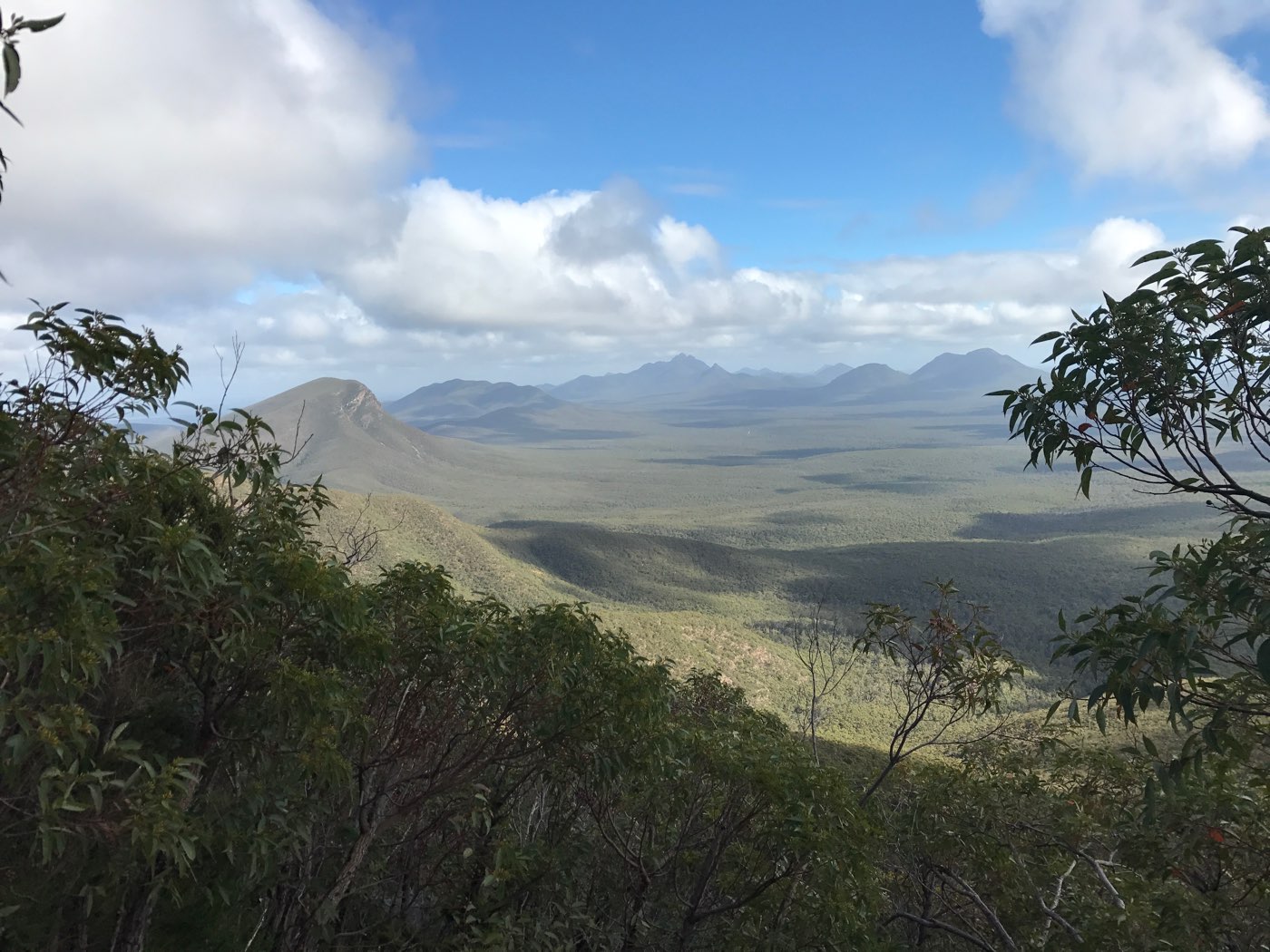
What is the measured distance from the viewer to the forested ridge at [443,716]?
3.30m

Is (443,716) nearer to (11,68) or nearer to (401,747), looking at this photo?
(401,747)

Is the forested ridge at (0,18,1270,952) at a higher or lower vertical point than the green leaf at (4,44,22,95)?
lower

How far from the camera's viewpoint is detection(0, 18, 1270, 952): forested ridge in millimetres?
3305

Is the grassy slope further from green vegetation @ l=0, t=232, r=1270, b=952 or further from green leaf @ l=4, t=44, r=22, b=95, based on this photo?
green leaf @ l=4, t=44, r=22, b=95

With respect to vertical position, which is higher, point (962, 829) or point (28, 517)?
point (28, 517)

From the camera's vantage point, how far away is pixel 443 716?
5156 millimetres

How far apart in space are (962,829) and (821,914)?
145 inches

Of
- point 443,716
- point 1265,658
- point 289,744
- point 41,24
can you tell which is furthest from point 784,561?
point 41,24

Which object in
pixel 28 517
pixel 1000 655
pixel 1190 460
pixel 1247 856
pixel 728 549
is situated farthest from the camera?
pixel 728 549

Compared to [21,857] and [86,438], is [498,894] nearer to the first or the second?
[21,857]

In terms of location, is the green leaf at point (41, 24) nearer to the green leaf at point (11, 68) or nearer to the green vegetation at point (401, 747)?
the green leaf at point (11, 68)

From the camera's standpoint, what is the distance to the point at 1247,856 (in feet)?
17.0

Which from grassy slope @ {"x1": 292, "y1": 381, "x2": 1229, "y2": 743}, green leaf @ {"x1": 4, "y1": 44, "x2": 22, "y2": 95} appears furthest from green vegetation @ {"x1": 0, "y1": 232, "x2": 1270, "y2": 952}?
grassy slope @ {"x1": 292, "y1": 381, "x2": 1229, "y2": 743}

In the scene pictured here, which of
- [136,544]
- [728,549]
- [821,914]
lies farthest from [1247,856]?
[728,549]
